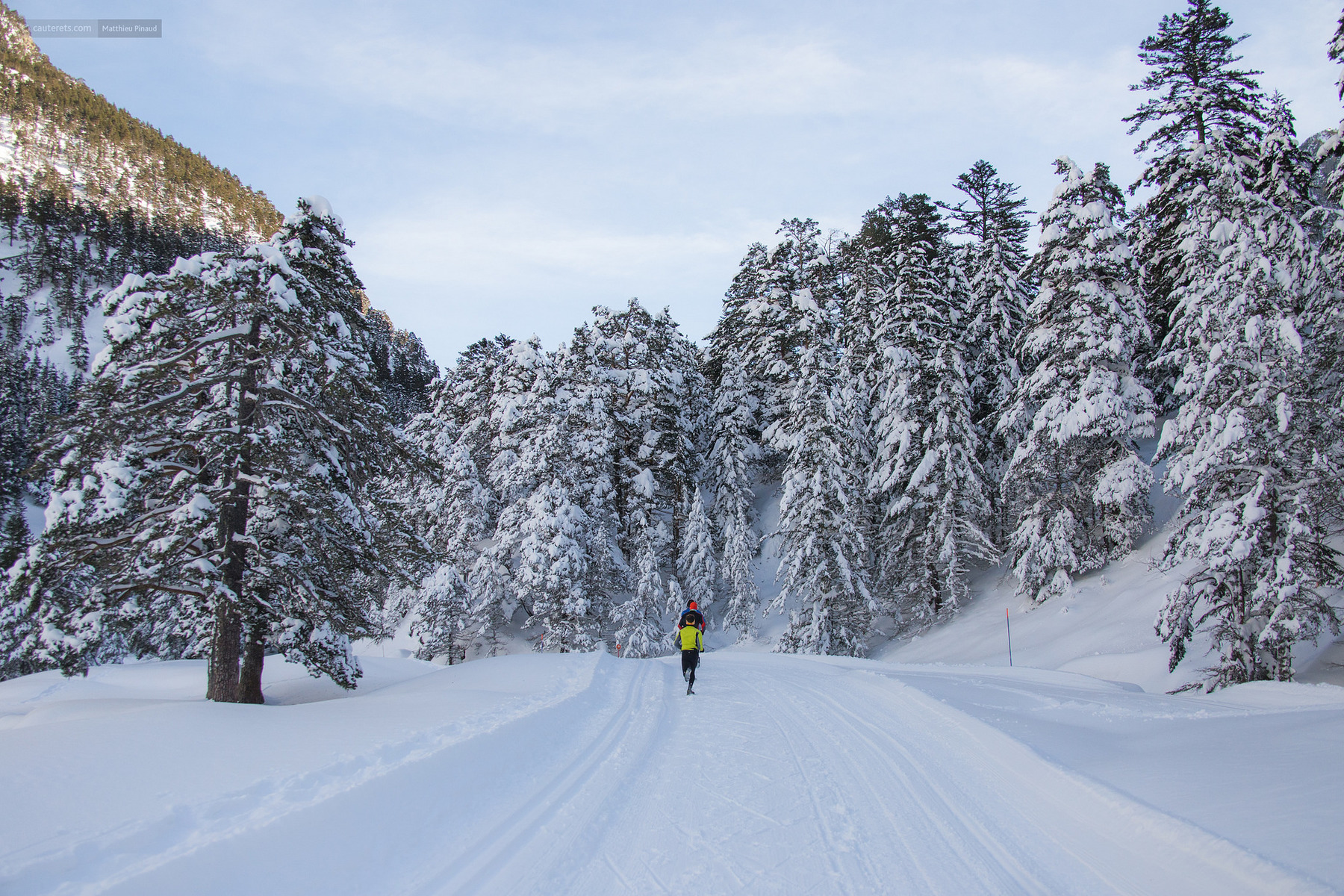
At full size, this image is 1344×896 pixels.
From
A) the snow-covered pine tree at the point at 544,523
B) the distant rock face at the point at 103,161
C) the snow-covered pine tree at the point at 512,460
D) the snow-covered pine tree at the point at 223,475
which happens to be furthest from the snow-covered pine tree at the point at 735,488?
the distant rock face at the point at 103,161

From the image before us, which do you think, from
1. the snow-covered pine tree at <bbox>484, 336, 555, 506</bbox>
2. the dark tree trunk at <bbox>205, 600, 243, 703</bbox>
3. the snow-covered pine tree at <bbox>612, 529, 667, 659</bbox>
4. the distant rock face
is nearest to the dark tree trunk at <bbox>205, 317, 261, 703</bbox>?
the dark tree trunk at <bbox>205, 600, 243, 703</bbox>

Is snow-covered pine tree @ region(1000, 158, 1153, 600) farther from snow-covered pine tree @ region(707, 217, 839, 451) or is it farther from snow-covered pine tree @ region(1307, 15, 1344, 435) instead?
snow-covered pine tree @ region(707, 217, 839, 451)

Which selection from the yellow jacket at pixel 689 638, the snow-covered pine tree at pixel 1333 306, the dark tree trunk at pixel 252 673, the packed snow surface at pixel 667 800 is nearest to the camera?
the packed snow surface at pixel 667 800

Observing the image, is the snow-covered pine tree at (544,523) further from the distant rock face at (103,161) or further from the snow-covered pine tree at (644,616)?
the distant rock face at (103,161)

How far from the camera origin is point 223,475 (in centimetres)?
1205

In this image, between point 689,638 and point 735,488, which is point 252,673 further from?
point 735,488

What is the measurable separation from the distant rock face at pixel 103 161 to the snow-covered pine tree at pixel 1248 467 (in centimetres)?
Answer: 18406

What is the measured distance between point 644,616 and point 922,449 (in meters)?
14.2

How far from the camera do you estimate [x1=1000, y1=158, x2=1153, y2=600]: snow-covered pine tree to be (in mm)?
20062

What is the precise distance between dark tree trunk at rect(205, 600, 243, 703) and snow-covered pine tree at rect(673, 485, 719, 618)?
2180 centimetres

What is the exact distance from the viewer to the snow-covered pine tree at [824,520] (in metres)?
24.5

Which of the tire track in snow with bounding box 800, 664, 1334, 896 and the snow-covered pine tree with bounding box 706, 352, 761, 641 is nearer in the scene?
the tire track in snow with bounding box 800, 664, 1334, 896

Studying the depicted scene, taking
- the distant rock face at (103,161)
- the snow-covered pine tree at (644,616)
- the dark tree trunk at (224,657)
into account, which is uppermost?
the distant rock face at (103,161)

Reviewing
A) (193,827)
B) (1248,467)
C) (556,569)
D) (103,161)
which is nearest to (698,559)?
(556,569)
